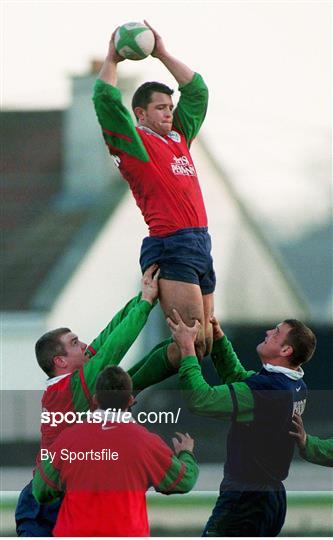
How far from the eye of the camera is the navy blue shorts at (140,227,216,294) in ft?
16.4

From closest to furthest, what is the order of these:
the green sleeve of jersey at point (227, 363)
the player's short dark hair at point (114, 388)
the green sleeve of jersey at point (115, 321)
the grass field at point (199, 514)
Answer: the player's short dark hair at point (114, 388), the green sleeve of jersey at point (115, 321), the green sleeve of jersey at point (227, 363), the grass field at point (199, 514)

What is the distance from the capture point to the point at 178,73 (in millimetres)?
5023

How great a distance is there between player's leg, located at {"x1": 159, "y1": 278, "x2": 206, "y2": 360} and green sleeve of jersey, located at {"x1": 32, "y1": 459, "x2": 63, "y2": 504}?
809mm

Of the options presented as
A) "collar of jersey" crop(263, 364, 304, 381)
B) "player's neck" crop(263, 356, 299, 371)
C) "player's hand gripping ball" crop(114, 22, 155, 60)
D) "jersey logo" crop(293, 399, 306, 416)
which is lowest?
"jersey logo" crop(293, 399, 306, 416)

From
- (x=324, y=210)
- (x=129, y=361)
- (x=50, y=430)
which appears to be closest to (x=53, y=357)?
(x=50, y=430)

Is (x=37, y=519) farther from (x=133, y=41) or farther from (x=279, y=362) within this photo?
(x=133, y=41)

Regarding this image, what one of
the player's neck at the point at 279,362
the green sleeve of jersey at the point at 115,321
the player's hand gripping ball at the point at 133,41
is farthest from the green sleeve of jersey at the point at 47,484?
the player's hand gripping ball at the point at 133,41

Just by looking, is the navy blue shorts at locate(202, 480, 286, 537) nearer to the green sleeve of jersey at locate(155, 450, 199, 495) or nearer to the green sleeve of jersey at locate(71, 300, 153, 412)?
the green sleeve of jersey at locate(155, 450, 199, 495)

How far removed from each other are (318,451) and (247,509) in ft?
1.38

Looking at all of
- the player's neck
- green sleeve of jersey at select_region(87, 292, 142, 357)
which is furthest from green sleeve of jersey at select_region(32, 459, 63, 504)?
the player's neck

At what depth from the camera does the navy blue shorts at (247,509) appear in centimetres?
524

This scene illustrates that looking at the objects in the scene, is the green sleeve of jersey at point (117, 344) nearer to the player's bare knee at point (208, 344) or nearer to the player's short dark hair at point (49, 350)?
the player's short dark hair at point (49, 350)

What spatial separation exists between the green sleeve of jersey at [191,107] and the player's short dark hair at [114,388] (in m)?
1.10

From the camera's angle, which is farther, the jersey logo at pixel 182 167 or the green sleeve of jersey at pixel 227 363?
the green sleeve of jersey at pixel 227 363
